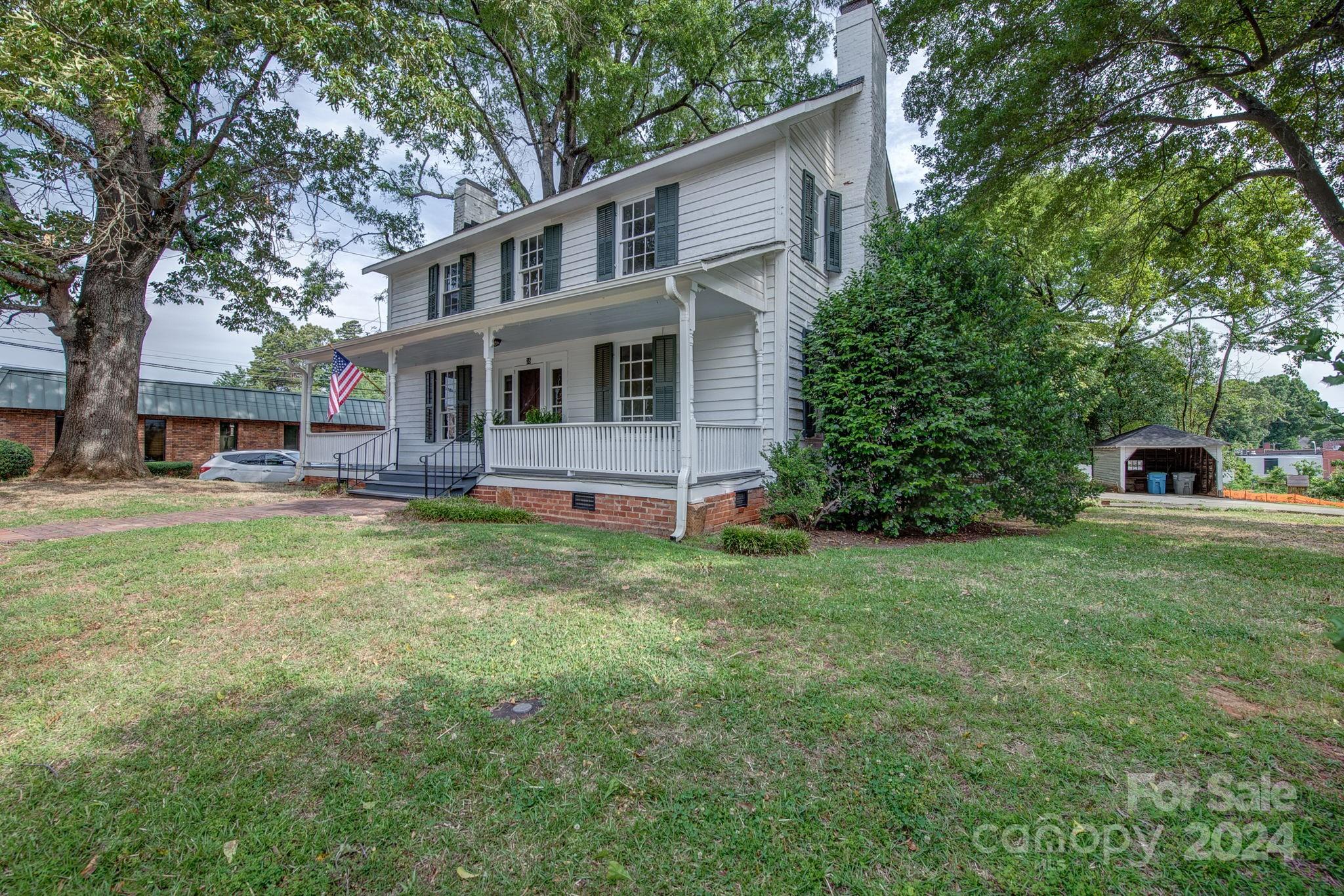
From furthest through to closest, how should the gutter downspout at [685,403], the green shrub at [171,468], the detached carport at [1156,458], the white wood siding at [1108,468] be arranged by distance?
the white wood siding at [1108,468] → the detached carport at [1156,458] → the green shrub at [171,468] → the gutter downspout at [685,403]

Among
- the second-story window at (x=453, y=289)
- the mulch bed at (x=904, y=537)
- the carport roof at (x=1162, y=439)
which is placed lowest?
the mulch bed at (x=904, y=537)

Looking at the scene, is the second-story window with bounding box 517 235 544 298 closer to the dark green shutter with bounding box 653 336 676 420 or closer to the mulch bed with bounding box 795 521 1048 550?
the dark green shutter with bounding box 653 336 676 420

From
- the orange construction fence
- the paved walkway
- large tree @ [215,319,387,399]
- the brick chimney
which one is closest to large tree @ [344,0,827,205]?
the brick chimney

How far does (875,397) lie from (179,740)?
7860 millimetres

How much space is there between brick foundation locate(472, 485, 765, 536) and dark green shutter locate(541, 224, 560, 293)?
4.49 metres

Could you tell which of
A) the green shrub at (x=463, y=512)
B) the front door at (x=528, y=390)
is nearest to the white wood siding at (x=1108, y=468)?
the front door at (x=528, y=390)

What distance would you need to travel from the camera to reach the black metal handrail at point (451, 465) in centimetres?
1015

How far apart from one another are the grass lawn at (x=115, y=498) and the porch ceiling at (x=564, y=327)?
3.75 meters

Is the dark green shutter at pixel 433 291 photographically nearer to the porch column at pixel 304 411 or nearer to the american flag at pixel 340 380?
the american flag at pixel 340 380

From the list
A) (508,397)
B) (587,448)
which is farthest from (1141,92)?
(508,397)

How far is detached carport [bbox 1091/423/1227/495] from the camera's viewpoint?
19.2 metres

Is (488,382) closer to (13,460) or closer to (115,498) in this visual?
(115,498)

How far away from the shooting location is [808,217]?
384 inches

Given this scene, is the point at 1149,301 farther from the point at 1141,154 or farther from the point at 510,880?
the point at 510,880
